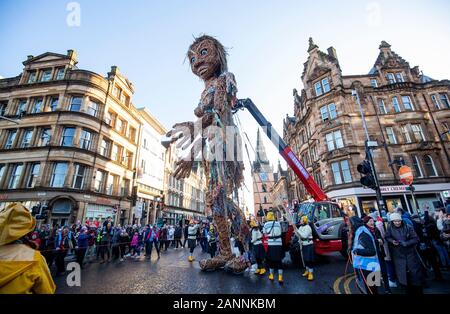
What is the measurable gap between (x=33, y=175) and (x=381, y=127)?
35092 millimetres

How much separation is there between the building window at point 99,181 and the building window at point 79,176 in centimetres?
121

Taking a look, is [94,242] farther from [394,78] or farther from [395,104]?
[394,78]

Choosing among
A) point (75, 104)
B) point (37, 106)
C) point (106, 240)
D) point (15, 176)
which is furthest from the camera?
point (37, 106)

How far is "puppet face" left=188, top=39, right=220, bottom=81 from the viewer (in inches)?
270

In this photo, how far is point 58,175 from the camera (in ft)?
60.8

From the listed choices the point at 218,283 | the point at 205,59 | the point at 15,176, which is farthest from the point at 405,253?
the point at 15,176

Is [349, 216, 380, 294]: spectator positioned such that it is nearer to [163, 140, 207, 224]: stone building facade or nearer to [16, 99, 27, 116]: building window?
[163, 140, 207, 224]: stone building facade

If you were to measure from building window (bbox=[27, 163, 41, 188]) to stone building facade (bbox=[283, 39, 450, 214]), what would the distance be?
28.3 m

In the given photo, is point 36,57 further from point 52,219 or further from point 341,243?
point 341,243

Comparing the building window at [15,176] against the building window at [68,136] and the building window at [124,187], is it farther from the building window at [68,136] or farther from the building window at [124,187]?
the building window at [124,187]

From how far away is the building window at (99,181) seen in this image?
2075cm

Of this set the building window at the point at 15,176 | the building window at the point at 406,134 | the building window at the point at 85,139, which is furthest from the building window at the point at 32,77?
the building window at the point at 406,134
